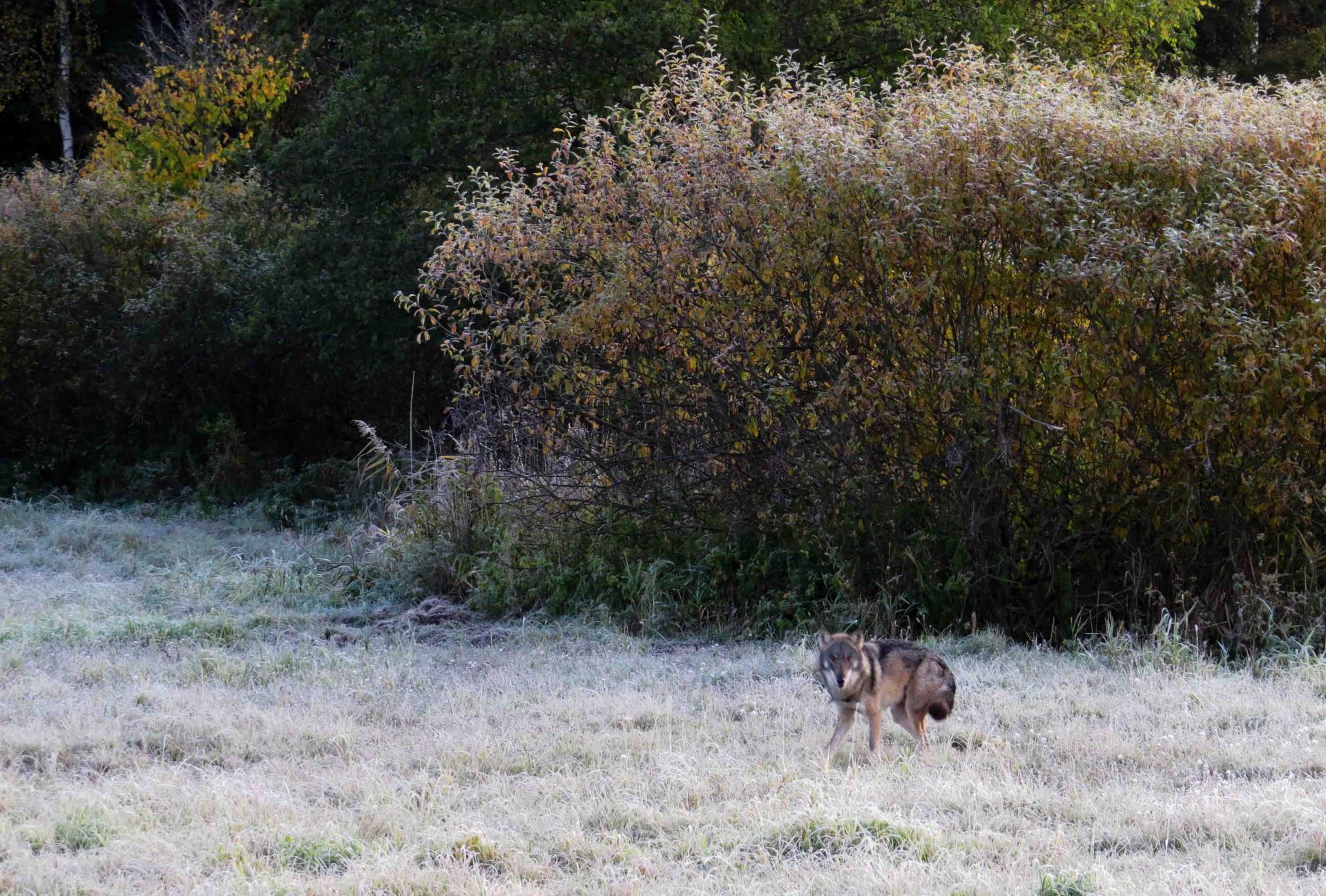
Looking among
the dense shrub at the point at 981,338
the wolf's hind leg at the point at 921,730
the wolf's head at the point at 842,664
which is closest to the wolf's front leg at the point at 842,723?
the wolf's head at the point at 842,664

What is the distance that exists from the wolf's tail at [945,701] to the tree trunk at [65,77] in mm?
26946

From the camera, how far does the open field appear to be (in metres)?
4.26

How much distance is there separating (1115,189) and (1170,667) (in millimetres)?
2396

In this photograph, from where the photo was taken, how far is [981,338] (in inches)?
303

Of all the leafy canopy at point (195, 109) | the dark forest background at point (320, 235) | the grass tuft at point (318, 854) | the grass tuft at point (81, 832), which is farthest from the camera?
the leafy canopy at point (195, 109)

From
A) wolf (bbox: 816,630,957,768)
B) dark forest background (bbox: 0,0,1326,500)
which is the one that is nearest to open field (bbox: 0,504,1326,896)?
wolf (bbox: 816,630,957,768)

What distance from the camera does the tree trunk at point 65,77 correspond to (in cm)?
2836

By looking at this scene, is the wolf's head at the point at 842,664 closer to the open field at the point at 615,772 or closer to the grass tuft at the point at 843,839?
the open field at the point at 615,772

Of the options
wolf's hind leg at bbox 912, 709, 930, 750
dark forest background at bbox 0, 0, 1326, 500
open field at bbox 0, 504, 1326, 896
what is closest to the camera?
open field at bbox 0, 504, 1326, 896

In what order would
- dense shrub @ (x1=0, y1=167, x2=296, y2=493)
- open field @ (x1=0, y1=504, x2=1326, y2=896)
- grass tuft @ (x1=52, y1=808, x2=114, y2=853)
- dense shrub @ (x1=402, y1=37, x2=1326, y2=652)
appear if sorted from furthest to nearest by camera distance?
dense shrub @ (x1=0, y1=167, x2=296, y2=493) < dense shrub @ (x1=402, y1=37, x2=1326, y2=652) < grass tuft @ (x1=52, y1=808, x2=114, y2=853) < open field @ (x1=0, y1=504, x2=1326, y2=896)

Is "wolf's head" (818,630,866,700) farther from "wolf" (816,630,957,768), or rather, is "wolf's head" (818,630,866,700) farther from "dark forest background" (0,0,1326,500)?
"dark forest background" (0,0,1326,500)

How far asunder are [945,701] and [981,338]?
2.80 m

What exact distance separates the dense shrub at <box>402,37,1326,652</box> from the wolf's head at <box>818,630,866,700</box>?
2.53m

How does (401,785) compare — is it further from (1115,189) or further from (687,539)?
(1115,189)
